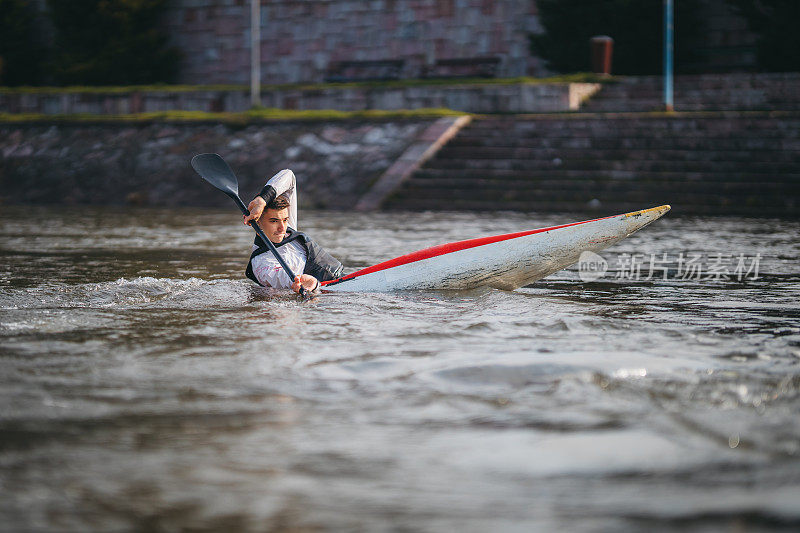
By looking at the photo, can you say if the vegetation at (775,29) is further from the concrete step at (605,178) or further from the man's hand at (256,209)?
the man's hand at (256,209)

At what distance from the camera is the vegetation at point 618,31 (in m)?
24.1

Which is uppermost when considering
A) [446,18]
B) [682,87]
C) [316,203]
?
[446,18]

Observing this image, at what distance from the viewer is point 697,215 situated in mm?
Answer: 14891

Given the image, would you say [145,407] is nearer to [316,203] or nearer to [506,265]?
[506,265]

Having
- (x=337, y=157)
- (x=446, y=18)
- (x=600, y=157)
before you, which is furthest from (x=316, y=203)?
(x=446, y=18)

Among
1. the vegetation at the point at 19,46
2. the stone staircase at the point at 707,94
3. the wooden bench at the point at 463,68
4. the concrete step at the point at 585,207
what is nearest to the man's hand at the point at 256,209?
the concrete step at the point at 585,207

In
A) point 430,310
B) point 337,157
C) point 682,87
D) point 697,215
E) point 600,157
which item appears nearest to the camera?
point 430,310

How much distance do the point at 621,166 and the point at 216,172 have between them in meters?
10.1

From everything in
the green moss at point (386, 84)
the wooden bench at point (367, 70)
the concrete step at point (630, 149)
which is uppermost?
the wooden bench at point (367, 70)

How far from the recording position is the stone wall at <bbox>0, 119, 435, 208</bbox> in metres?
18.2

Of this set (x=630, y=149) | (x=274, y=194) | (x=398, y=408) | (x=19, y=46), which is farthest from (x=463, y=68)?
(x=398, y=408)

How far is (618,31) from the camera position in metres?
24.3

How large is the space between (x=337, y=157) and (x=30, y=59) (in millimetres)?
16596

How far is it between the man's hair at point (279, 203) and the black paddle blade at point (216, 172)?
2.06 ft
